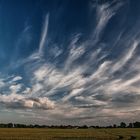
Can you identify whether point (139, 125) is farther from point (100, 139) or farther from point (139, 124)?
point (100, 139)

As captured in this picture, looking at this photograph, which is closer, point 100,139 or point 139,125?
point 100,139

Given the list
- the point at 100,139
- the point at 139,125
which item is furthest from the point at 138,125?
the point at 100,139

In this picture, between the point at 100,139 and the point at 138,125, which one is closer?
the point at 100,139

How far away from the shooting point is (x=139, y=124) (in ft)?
655

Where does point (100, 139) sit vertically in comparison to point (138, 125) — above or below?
below

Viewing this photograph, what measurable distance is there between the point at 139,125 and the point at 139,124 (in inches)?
49.3

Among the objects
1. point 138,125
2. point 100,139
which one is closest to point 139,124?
point 138,125

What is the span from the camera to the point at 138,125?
200 metres

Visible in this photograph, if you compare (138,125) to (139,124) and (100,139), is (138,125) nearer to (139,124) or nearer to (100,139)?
(139,124)

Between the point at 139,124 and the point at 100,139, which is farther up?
the point at 139,124

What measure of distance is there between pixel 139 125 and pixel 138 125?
1014 millimetres

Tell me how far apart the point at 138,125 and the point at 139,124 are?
1.03m

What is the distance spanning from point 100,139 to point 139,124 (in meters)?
148
